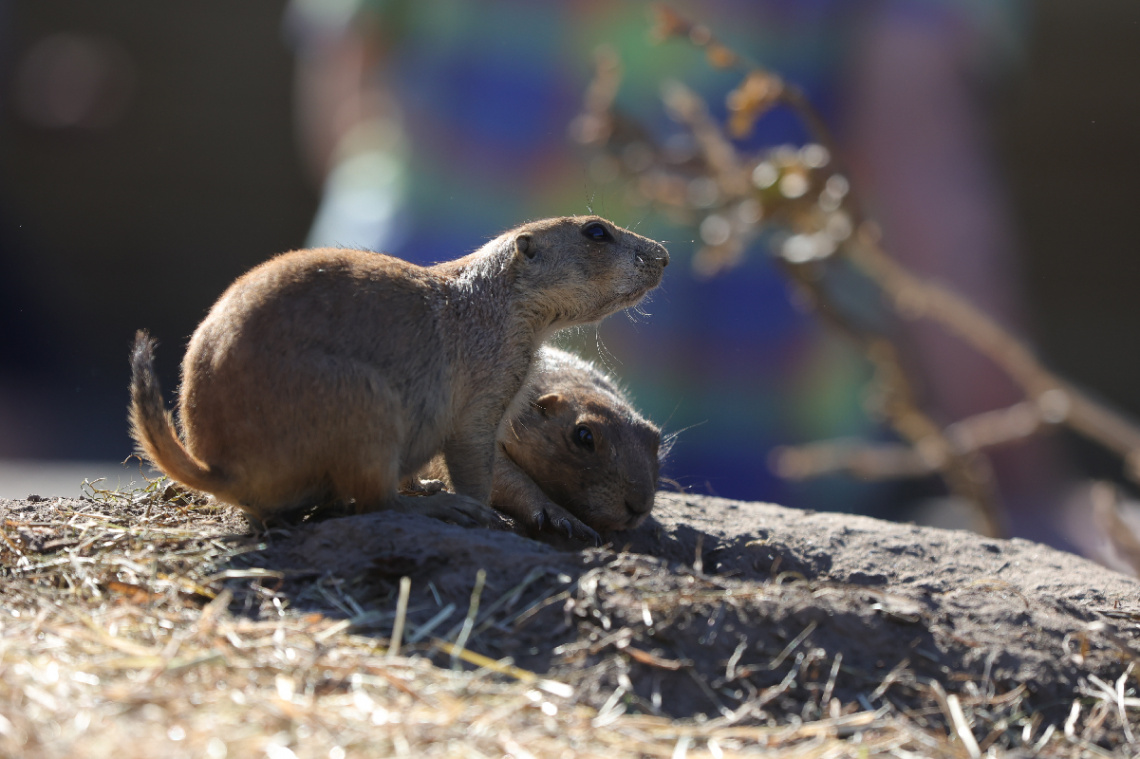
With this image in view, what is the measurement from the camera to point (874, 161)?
24.8 ft

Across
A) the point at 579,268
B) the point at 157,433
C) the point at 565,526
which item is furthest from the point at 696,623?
the point at 579,268

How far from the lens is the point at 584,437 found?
3.86 meters

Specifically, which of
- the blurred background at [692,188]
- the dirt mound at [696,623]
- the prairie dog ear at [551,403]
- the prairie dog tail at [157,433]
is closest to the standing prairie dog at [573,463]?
the prairie dog ear at [551,403]

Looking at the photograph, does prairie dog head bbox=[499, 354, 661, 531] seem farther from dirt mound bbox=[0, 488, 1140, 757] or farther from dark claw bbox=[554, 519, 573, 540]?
dirt mound bbox=[0, 488, 1140, 757]

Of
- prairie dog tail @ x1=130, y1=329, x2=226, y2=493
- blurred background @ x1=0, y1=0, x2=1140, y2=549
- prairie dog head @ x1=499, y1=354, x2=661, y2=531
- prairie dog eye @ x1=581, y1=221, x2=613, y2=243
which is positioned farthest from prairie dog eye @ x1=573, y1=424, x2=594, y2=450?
blurred background @ x1=0, y1=0, x2=1140, y2=549

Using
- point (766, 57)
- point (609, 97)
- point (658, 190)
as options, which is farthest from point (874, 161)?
point (609, 97)

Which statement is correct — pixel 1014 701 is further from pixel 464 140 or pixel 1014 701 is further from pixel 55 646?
pixel 464 140

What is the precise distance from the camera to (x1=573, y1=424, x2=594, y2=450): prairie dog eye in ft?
12.6

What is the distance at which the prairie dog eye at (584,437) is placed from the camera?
3852 millimetres

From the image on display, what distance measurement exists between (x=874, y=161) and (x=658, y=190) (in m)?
2.41

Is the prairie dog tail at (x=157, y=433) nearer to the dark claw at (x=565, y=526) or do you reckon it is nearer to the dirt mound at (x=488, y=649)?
the dirt mound at (x=488, y=649)

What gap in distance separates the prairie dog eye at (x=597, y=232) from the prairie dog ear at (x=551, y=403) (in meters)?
0.61

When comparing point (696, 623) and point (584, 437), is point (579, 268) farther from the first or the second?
point (696, 623)

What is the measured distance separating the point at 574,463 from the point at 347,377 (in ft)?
3.72
